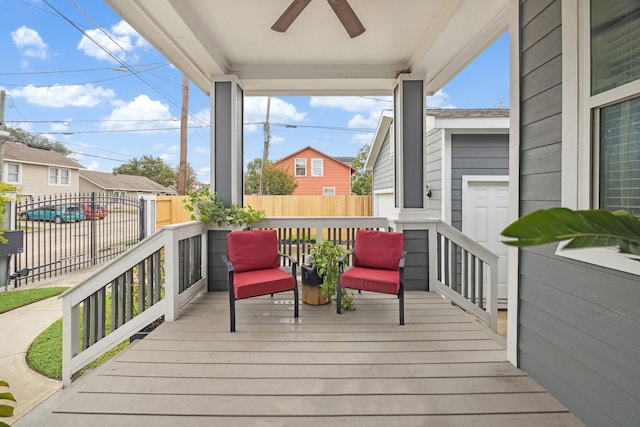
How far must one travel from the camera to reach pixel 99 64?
22.3 meters

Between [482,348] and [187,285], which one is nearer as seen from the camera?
[482,348]

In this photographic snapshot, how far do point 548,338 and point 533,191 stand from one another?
2.82 ft

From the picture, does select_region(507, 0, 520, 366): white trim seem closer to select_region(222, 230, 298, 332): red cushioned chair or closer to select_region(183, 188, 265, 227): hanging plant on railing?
select_region(222, 230, 298, 332): red cushioned chair

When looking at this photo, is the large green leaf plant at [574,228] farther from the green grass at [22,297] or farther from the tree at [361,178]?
the tree at [361,178]

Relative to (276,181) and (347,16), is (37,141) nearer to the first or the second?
(276,181)

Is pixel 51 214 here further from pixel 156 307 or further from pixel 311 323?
pixel 311 323

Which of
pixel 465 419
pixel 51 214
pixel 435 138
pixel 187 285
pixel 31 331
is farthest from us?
pixel 51 214

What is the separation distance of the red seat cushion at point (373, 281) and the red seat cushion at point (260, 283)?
0.53 meters

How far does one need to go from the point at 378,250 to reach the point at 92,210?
6568 millimetres

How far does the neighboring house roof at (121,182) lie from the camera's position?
2153cm

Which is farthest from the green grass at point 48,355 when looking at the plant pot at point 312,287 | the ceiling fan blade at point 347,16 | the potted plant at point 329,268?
the ceiling fan blade at point 347,16

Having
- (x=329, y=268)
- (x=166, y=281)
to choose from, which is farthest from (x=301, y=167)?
(x=166, y=281)

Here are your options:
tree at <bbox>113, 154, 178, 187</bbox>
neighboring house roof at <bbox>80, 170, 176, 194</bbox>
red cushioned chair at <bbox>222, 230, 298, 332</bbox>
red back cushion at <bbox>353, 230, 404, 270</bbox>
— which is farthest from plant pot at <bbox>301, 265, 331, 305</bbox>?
tree at <bbox>113, 154, 178, 187</bbox>

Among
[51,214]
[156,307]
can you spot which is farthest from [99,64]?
[156,307]
